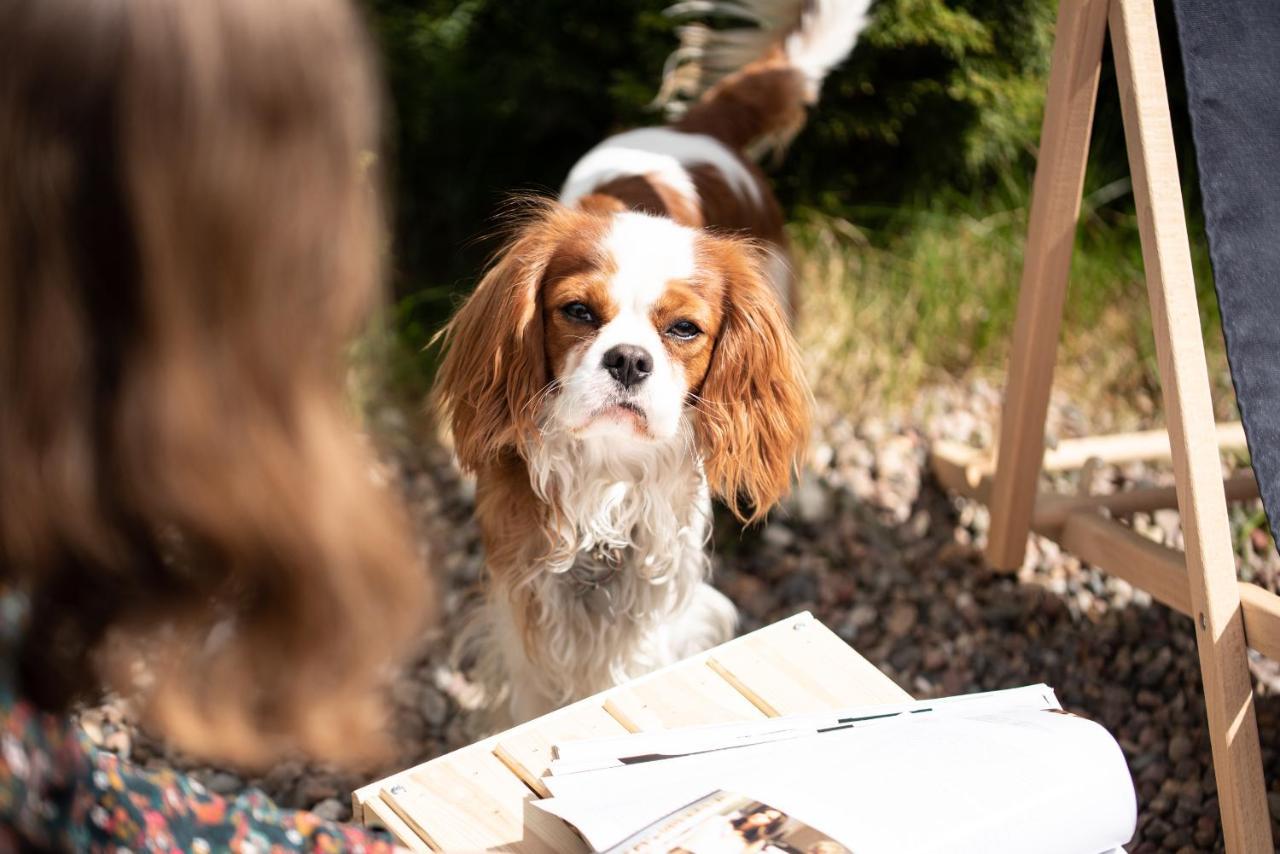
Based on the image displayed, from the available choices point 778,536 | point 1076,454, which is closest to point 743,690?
point 778,536

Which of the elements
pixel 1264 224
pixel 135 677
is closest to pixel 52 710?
pixel 135 677

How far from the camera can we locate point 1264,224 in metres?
2.08

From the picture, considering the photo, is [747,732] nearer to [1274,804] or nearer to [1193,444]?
[1193,444]

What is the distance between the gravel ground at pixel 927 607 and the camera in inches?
95.5

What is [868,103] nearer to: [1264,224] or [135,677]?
[1264,224]

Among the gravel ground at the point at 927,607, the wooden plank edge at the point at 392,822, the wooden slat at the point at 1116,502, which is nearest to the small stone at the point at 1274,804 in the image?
the gravel ground at the point at 927,607

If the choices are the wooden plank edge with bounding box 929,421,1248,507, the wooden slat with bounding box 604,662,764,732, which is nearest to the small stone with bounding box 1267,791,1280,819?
the wooden plank edge with bounding box 929,421,1248,507

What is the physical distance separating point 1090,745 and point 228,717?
36.9 inches

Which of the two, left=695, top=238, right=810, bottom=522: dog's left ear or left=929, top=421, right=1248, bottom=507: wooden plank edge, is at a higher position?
left=695, top=238, right=810, bottom=522: dog's left ear

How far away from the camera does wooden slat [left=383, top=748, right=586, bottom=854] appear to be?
1.54 meters

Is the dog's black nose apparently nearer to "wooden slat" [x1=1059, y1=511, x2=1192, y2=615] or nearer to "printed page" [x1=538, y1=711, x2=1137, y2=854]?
"printed page" [x1=538, y1=711, x2=1137, y2=854]

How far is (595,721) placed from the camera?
1767 mm

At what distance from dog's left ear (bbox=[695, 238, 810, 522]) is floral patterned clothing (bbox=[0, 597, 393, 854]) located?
1189 millimetres

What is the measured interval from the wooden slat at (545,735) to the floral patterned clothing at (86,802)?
0.56 m
